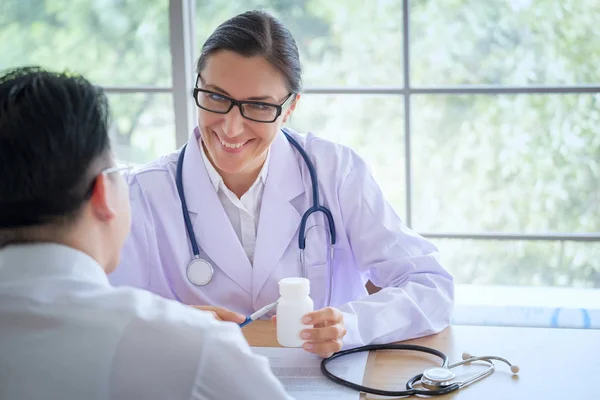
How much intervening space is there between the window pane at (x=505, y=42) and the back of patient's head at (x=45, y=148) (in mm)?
2035

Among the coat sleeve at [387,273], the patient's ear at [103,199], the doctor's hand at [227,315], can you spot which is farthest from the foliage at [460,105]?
the patient's ear at [103,199]

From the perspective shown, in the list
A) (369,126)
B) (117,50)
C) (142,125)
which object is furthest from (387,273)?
(117,50)

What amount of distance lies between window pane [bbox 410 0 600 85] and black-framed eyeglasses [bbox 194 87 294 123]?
45.5 inches

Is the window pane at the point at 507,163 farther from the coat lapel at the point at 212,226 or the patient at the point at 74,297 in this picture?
the patient at the point at 74,297

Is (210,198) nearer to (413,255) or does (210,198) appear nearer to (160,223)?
(160,223)

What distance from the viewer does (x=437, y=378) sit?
4.73ft

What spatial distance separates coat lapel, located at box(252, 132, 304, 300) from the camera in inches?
76.3

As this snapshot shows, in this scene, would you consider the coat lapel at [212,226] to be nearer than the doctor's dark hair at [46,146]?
No

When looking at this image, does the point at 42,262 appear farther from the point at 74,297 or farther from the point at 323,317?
the point at 323,317

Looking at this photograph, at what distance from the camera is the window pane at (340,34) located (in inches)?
116

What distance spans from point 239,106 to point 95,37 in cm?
152

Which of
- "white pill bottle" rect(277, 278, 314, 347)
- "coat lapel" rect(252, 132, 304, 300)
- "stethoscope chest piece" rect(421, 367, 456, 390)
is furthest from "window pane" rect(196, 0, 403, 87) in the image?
"stethoscope chest piece" rect(421, 367, 456, 390)

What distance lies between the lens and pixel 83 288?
1.00 m

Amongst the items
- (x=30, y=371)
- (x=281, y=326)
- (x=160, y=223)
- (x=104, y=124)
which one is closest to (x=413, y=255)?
(x=281, y=326)
